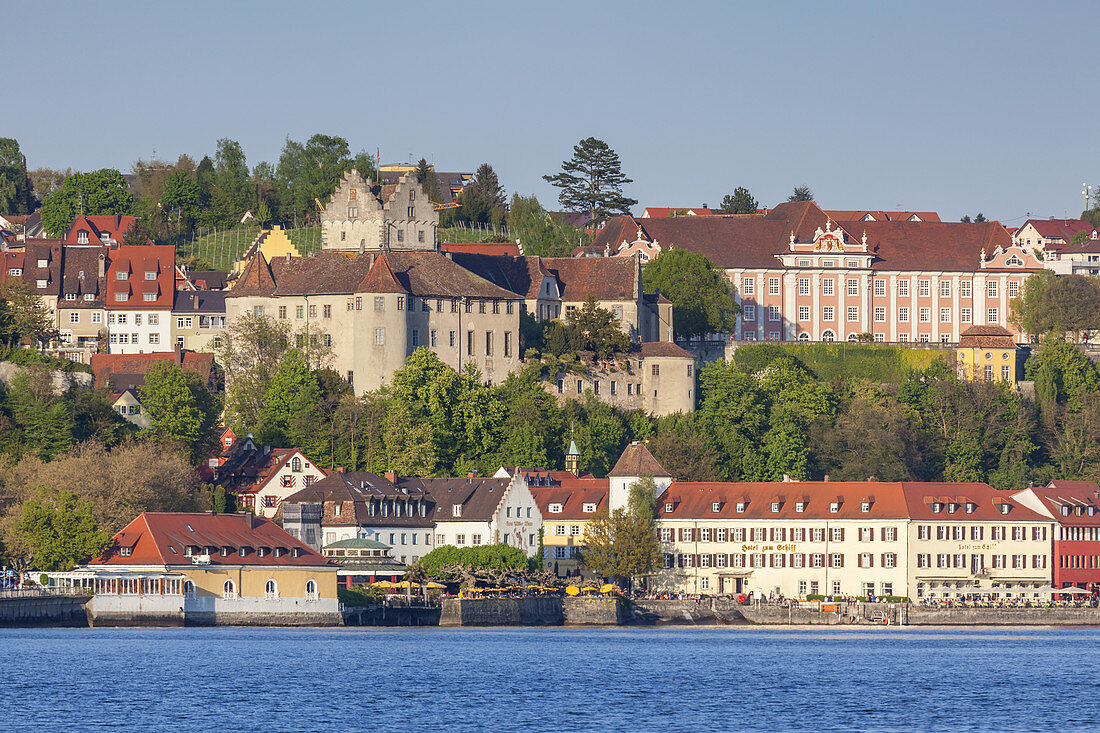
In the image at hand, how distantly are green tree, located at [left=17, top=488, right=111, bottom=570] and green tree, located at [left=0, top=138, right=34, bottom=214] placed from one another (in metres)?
94.5

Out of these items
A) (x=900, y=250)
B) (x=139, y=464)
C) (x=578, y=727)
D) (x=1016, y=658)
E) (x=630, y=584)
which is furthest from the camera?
(x=900, y=250)

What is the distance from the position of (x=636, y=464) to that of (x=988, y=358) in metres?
31.3

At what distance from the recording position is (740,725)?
6488cm

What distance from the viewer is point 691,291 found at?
134250mm

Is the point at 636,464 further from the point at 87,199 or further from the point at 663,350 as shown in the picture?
the point at 87,199

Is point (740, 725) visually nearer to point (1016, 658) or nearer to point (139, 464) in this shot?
point (1016, 658)

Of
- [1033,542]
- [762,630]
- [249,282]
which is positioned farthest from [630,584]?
[249,282]

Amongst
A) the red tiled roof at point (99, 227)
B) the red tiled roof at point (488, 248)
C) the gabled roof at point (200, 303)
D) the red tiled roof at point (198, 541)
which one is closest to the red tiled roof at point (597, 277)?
the red tiled roof at point (488, 248)

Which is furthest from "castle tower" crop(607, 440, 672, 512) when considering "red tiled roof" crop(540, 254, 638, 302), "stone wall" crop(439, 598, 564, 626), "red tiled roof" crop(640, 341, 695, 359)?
"red tiled roof" crop(540, 254, 638, 302)

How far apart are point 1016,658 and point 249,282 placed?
180 feet

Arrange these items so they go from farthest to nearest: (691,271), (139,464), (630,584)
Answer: (691,271)
(630,584)
(139,464)

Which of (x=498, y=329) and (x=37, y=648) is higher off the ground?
(x=498, y=329)

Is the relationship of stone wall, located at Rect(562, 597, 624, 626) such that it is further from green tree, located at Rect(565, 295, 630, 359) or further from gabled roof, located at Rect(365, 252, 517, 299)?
gabled roof, located at Rect(365, 252, 517, 299)

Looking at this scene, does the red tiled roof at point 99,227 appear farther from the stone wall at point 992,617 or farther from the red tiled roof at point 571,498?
the stone wall at point 992,617
